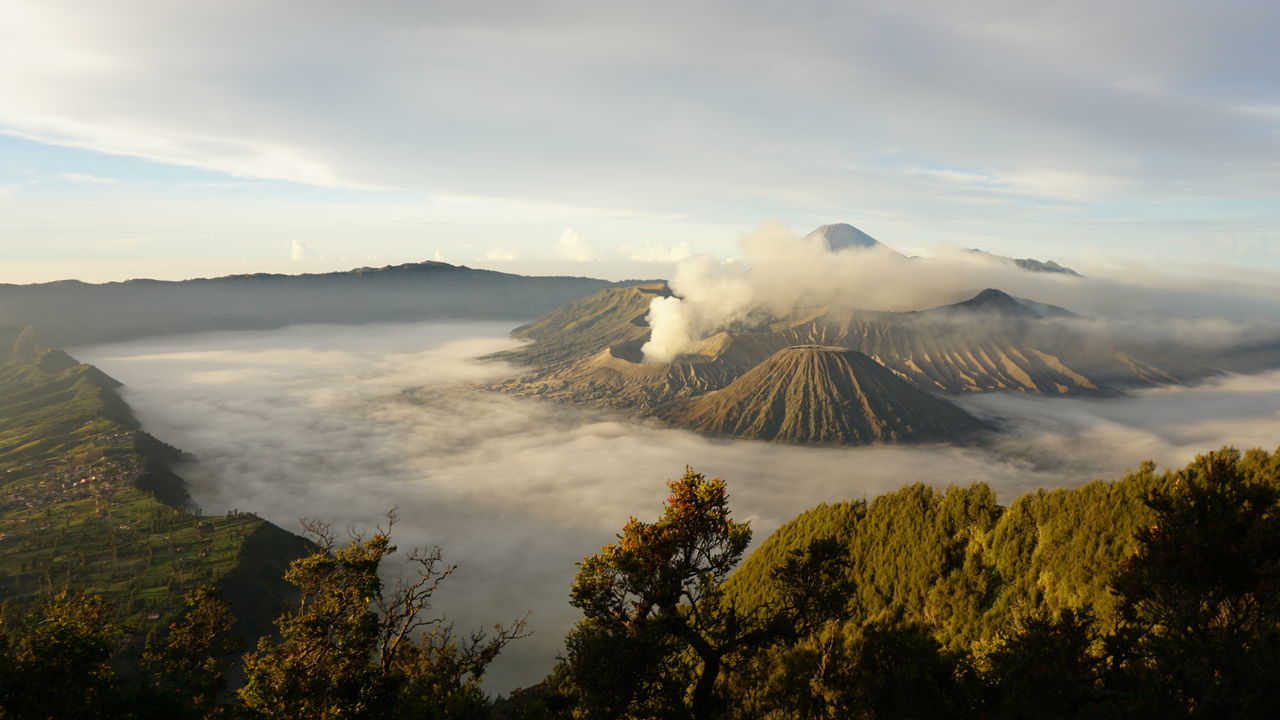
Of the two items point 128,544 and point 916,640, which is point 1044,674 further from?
point 128,544

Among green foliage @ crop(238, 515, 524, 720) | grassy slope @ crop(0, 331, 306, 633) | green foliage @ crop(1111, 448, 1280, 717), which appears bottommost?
grassy slope @ crop(0, 331, 306, 633)

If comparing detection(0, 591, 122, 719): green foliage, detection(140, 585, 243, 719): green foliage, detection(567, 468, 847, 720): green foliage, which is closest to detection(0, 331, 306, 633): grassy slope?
detection(140, 585, 243, 719): green foliage

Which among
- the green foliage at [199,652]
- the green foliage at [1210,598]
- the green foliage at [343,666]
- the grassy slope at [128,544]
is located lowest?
the grassy slope at [128,544]

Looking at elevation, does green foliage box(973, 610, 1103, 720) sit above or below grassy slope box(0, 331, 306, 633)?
above

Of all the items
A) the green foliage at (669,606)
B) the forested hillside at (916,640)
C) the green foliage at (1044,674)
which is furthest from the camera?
the green foliage at (669,606)

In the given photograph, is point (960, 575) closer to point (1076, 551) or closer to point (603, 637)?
point (1076, 551)

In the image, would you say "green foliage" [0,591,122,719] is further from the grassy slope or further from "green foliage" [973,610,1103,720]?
the grassy slope

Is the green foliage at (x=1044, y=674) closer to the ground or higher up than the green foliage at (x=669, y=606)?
closer to the ground

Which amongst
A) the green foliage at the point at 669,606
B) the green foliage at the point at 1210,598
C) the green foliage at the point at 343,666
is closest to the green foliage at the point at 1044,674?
the green foliage at the point at 1210,598

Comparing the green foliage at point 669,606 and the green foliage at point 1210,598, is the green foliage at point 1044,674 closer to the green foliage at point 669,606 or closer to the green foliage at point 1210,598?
the green foliage at point 1210,598

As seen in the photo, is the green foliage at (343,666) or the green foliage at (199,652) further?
the green foliage at (199,652)

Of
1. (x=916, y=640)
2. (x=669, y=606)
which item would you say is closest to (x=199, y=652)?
(x=669, y=606)
